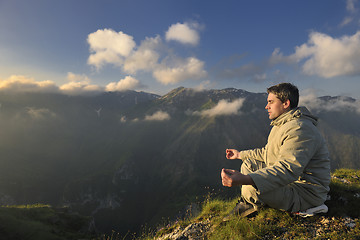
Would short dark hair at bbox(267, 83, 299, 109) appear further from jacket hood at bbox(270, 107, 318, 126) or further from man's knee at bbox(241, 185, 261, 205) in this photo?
man's knee at bbox(241, 185, 261, 205)

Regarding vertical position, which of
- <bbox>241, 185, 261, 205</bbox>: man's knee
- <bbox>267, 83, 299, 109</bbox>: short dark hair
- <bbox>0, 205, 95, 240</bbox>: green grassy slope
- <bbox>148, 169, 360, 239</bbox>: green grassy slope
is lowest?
<bbox>0, 205, 95, 240</bbox>: green grassy slope

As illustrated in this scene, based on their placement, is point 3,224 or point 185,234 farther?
point 3,224

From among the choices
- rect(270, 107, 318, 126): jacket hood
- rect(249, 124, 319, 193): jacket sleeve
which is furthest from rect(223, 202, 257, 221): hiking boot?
rect(270, 107, 318, 126): jacket hood

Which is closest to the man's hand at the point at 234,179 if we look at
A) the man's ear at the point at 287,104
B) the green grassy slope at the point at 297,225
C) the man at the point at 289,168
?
the man at the point at 289,168

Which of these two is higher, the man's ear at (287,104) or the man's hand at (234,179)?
the man's ear at (287,104)

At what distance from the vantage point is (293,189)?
4.81m

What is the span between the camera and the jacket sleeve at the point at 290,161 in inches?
144

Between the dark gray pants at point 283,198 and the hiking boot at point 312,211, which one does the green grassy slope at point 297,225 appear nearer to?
the hiking boot at point 312,211

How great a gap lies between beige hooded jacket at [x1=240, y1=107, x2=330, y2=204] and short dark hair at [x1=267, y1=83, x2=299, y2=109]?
282 millimetres

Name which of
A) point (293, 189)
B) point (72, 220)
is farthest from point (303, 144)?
point (72, 220)

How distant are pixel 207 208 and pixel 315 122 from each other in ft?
19.4

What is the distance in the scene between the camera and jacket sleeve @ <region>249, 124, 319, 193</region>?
12.0ft

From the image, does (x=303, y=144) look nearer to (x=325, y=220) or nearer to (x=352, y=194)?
(x=325, y=220)

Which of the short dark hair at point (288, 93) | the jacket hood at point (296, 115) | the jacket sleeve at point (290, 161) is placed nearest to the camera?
the jacket sleeve at point (290, 161)
